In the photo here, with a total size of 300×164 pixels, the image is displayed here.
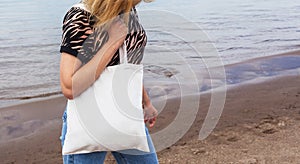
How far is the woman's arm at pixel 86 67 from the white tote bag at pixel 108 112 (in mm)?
35

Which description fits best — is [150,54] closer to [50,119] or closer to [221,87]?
[221,87]

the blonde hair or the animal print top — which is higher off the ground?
the blonde hair

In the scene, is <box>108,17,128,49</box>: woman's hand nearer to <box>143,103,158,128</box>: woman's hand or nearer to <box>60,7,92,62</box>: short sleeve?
<box>60,7,92,62</box>: short sleeve

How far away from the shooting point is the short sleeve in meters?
2.01

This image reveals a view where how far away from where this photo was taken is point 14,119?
6.70 m

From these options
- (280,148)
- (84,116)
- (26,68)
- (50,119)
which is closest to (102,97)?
(84,116)

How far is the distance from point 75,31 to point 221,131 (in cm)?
367

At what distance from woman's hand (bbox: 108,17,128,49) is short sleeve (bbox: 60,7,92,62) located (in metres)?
0.10

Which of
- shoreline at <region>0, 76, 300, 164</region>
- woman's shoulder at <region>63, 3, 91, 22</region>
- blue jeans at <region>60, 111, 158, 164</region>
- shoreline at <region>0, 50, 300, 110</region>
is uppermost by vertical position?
woman's shoulder at <region>63, 3, 91, 22</region>

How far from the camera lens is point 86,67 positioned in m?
2.03

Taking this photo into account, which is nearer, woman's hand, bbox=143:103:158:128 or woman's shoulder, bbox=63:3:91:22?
woman's shoulder, bbox=63:3:91:22

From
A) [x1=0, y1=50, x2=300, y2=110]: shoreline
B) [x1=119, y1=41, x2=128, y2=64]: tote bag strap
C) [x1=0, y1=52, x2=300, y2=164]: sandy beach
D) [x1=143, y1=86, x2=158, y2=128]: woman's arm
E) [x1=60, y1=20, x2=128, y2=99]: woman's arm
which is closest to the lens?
[x1=60, y1=20, x2=128, y2=99]: woman's arm

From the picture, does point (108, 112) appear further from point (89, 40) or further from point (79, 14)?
point (79, 14)

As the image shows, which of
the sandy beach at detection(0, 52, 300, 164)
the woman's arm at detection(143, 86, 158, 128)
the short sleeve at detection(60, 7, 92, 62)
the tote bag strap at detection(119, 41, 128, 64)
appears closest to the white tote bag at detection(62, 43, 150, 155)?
the tote bag strap at detection(119, 41, 128, 64)
